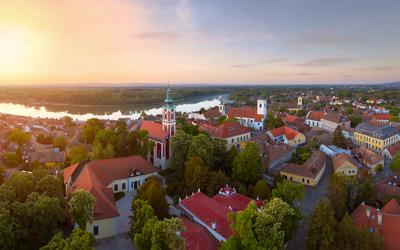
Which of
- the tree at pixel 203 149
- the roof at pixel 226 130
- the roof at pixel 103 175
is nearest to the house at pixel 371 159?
the roof at pixel 226 130

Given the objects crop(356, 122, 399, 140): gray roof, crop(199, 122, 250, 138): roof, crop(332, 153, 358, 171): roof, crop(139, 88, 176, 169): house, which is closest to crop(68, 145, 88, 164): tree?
crop(139, 88, 176, 169): house

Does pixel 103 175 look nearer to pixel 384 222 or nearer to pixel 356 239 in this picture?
pixel 356 239

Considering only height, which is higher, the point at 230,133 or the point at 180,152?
the point at 180,152

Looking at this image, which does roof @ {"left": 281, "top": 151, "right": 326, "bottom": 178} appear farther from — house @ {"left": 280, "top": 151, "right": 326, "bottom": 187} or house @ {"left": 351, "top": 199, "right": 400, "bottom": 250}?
house @ {"left": 351, "top": 199, "right": 400, "bottom": 250}

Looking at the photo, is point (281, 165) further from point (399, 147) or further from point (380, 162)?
point (399, 147)

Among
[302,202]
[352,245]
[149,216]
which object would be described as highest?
[149,216]

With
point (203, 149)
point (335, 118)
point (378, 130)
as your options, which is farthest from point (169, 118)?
point (335, 118)

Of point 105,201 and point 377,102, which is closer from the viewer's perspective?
point 105,201

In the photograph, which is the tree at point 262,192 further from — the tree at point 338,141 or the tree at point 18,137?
the tree at point 18,137

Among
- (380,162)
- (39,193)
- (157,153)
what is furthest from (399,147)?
(39,193)
